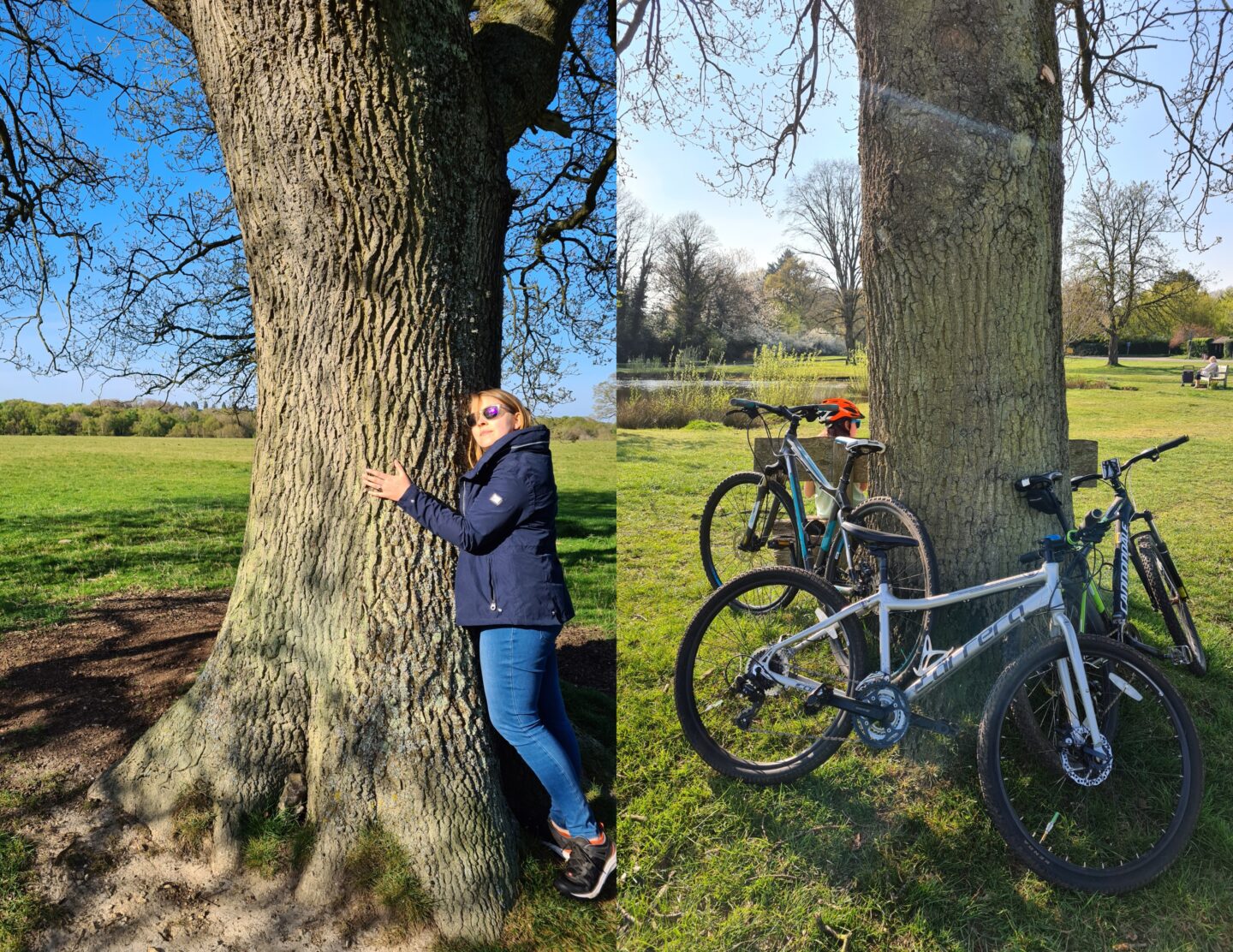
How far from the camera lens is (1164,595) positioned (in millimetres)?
2861

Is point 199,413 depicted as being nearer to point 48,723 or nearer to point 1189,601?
point 48,723

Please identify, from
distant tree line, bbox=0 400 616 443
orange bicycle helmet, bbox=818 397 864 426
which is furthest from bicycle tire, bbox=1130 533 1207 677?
distant tree line, bbox=0 400 616 443

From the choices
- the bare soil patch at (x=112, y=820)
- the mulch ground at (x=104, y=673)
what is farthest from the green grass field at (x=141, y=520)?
the bare soil patch at (x=112, y=820)

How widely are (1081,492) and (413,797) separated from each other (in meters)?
2.72

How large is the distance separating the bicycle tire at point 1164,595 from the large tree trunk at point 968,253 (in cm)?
47

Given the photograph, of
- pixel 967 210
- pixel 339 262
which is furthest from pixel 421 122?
pixel 967 210

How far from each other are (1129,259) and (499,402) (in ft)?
7.97

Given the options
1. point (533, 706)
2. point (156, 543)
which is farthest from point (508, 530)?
point (156, 543)

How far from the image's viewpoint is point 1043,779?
2.43 metres

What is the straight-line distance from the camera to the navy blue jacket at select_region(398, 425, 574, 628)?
2.53 m

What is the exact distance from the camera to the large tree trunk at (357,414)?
100 inches

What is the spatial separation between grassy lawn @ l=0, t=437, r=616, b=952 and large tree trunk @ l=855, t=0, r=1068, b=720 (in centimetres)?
164

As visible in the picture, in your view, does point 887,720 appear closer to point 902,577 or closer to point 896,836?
point 896,836

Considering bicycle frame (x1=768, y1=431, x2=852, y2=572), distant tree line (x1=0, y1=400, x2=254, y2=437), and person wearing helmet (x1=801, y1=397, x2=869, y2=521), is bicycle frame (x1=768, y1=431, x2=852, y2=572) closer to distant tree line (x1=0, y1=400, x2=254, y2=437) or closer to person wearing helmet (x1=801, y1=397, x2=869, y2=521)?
person wearing helmet (x1=801, y1=397, x2=869, y2=521)
